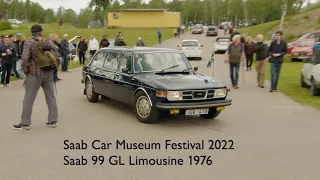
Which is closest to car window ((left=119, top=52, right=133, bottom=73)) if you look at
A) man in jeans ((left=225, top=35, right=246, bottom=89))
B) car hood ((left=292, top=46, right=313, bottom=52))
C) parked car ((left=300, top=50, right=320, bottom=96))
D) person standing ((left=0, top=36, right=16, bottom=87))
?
man in jeans ((left=225, top=35, right=246, bottom=89))

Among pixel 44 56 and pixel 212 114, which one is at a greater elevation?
pixel 44 56

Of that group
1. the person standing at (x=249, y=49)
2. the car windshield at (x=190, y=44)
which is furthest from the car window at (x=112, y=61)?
the car windshield at (x=190, y=44)

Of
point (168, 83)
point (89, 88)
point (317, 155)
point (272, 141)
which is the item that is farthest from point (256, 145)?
point (89, 88)

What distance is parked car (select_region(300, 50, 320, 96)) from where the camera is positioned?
12828 mm

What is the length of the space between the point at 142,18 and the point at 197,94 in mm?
72453

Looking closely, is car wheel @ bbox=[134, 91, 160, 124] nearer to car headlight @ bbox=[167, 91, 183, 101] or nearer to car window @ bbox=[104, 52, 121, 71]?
car headlight @ bbox=[167, 91, 183, 101]

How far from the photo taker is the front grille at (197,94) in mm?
8241

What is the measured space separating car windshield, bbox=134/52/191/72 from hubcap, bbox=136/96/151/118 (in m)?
0.92

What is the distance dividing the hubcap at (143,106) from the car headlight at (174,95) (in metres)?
0.57

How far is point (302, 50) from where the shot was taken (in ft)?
84.7

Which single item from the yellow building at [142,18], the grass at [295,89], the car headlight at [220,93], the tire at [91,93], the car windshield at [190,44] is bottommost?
the grass at [295,89]

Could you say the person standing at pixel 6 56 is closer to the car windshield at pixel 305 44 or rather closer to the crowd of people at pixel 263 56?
the crowd of people at pixel 263 56

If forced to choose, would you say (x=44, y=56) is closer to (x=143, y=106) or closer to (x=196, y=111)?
(x=143, y=106)

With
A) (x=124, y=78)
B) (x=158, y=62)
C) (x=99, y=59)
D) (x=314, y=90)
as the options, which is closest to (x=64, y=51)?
(x=99, y=59)
